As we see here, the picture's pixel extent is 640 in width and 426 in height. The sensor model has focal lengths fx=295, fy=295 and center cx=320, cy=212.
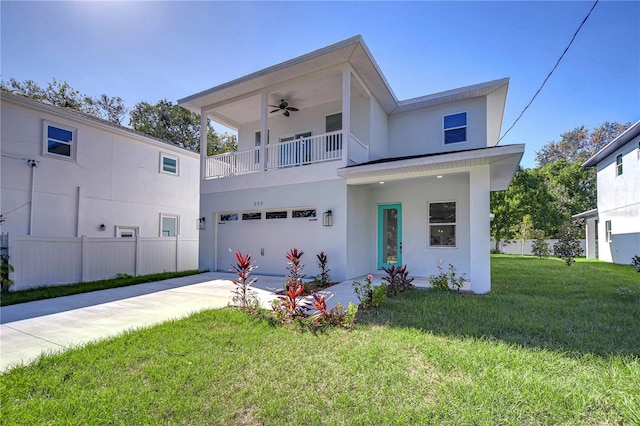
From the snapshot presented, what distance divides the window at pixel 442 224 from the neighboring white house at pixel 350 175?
3 centimetres

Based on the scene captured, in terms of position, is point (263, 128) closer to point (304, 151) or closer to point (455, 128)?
point (304, 151)

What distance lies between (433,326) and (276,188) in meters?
6.92

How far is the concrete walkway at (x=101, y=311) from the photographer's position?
426 cm

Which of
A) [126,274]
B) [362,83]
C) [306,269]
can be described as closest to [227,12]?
[362,83]

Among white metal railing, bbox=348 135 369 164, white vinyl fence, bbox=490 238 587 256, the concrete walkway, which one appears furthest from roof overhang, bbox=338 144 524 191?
white vinyl fence, bbox=490 238 587 256

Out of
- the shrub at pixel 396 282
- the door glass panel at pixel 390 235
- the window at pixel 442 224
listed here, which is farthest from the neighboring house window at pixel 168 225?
the window at pixel 442 224

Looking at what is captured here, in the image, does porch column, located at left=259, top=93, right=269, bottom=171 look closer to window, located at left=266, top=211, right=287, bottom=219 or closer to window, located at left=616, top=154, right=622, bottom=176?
window, located at left=266, top=211, right=287, bottom=219

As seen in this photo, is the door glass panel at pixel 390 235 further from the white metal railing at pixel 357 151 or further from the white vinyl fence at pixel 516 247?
the white vinyl fence at pixel 516 247

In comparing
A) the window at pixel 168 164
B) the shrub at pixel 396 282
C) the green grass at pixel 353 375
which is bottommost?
the green grass at pixel 353 375

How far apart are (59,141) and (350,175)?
10.8 m

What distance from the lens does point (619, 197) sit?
14.3 metres

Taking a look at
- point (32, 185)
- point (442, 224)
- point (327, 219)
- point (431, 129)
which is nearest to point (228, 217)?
point (327, 219)

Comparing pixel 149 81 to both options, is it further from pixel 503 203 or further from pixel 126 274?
pixel 503 203

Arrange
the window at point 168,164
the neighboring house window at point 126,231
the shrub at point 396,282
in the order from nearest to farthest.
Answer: the shrub at point 396,282 < the neighboring house window at point 126,231 < the window at point 168,164
